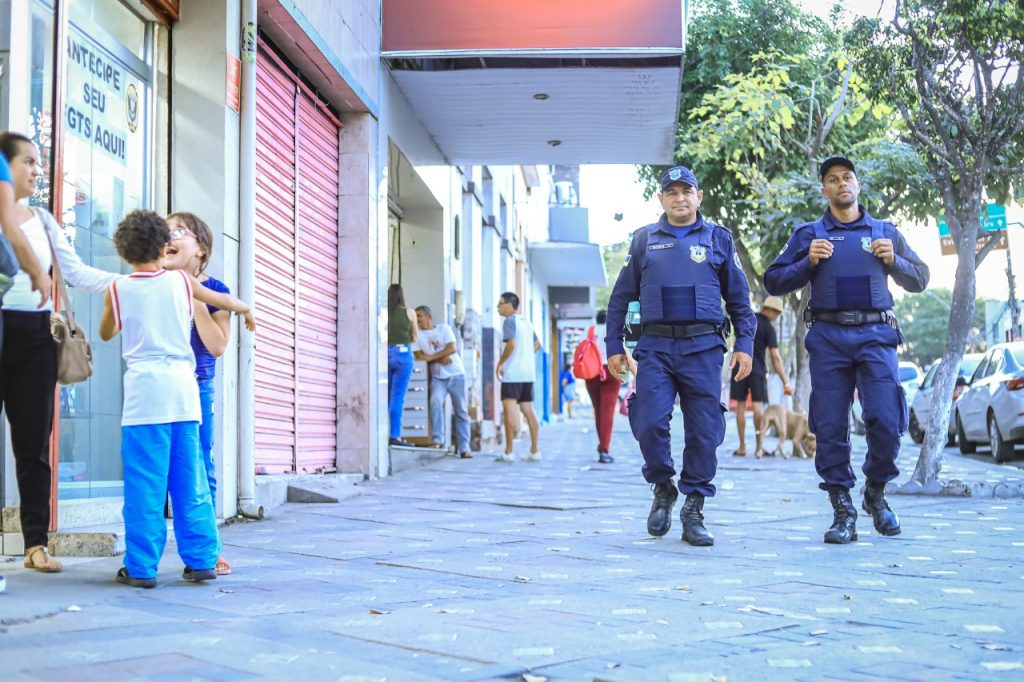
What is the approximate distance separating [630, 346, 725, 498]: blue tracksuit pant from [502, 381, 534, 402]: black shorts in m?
7.98

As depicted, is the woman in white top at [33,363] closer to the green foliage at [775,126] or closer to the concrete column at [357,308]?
the concrete column at [357,308]

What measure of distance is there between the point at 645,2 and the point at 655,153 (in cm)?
439

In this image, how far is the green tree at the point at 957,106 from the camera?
10.3 m

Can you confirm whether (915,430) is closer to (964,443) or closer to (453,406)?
(964,443)

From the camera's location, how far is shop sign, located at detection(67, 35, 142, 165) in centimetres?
698

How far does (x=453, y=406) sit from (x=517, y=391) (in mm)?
1180

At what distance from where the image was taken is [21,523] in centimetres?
550

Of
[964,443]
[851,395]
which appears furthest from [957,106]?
[964,443]

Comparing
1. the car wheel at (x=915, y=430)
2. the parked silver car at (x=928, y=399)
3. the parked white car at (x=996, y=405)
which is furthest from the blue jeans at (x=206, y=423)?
the car wheel at (x=915, y=430)

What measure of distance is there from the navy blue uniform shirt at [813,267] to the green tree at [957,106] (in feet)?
10.7

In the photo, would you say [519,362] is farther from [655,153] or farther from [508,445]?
[655,153]

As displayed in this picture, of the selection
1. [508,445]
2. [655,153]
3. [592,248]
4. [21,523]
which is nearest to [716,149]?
[655,153]

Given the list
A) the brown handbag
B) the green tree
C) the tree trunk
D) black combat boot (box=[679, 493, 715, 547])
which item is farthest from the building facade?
the tree trunk

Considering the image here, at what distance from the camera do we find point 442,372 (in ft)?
50.8
